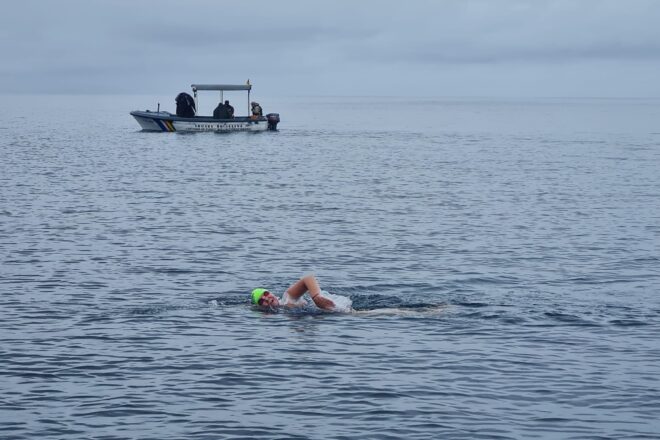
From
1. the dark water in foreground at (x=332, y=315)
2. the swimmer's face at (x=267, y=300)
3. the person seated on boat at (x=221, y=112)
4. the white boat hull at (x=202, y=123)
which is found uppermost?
the person seated on boat at (x=221, y=112)

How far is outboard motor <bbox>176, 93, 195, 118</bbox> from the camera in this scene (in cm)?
8488

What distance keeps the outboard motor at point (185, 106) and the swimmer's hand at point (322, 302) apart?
6480 cm

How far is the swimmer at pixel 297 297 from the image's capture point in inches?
847

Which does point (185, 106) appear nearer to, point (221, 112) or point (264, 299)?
point (221, 112)

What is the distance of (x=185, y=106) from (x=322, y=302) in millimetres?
66893

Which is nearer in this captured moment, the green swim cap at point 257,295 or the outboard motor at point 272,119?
the green swim cap at point 257,295

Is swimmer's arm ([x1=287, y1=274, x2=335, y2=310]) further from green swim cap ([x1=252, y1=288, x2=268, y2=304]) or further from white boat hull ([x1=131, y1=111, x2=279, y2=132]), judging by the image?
white boat hull ([x1=131, y1=111, x2=279, y2=132])

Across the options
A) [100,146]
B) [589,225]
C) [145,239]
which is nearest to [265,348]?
[145,239]

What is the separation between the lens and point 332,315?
72.0ft

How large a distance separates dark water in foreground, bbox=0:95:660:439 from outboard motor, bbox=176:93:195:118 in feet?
113

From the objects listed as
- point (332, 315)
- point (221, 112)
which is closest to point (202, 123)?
point (221, 112)

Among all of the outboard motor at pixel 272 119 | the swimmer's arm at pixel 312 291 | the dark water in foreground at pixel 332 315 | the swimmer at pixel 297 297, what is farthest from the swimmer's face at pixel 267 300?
the outboard motor at pixel 272 119

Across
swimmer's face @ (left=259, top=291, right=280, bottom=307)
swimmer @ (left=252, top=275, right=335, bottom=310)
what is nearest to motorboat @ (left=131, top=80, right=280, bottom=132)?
swimmer @ (left=252, top=275, right=335, bottom=310)

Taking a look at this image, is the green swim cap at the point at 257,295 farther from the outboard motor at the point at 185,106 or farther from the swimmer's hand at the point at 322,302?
the outboard motor at the point at 185,106
